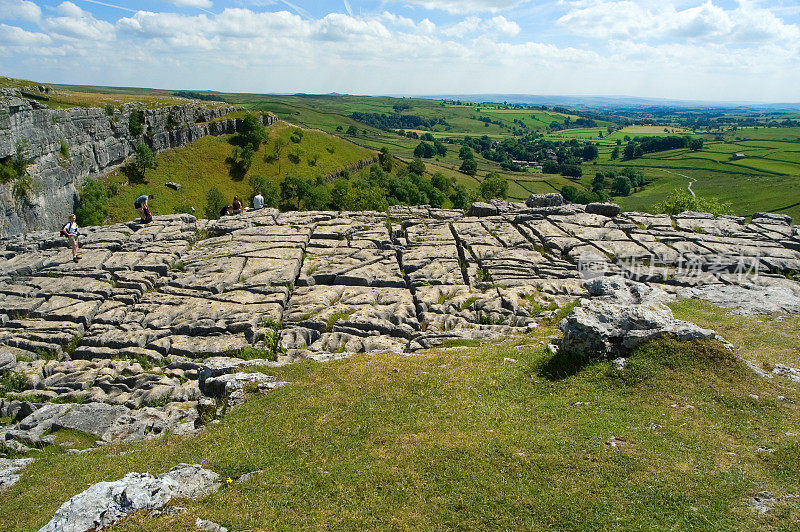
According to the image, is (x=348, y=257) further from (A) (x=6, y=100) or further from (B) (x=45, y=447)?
(A) (x=6, y=100)

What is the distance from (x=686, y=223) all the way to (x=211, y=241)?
4388cm

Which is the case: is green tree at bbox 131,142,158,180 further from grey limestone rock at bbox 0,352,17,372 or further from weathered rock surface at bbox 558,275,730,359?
weathered rock surface at bbox 558,275,730,359

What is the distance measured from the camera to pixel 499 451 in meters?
13.6

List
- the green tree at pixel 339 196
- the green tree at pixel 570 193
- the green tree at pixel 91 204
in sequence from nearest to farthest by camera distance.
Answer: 1. the green tree at pixel 91 204
2. the green tree at pixel 339 196
3. the green tree at pixel 570 193

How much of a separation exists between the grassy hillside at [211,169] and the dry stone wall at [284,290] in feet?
224

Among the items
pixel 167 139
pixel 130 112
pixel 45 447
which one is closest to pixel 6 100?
pixel 130 112

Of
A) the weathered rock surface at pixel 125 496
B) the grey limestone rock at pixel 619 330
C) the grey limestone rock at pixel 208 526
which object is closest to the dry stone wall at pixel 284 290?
the grey limestone rock at pixel 619 330

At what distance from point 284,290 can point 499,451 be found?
66.0 feet

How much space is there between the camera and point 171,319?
27734mm

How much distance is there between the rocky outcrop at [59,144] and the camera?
244 feet

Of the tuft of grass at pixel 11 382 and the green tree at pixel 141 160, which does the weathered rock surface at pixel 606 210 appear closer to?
the tuft of grass at pixel 11 382

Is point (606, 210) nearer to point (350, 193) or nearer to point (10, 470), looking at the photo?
point (10, 470)

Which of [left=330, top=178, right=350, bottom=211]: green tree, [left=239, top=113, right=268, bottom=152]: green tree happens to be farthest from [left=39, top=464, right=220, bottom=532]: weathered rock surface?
[left=239, top=113, right=268, bottom=152]: green tree

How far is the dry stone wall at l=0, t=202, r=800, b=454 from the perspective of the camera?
22391 mm
